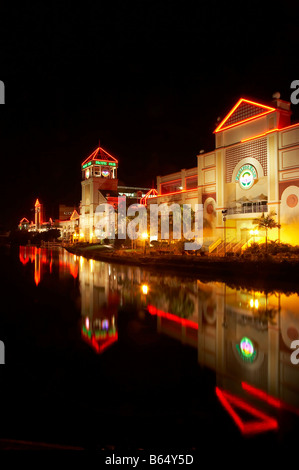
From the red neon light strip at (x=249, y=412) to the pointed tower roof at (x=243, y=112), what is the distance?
27173 mm

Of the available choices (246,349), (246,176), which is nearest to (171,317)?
(246,349)

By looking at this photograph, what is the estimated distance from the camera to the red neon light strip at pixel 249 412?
390 centimetres

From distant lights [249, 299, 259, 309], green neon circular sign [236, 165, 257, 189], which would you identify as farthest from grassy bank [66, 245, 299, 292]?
green neon circular sign [236, 165, 257, 189]

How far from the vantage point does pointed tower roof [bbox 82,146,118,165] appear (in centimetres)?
7725

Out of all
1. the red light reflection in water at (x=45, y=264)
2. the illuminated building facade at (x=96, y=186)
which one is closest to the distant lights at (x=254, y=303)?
the red light reflection in water at (x=45, y=264)

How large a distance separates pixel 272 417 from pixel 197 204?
105ft

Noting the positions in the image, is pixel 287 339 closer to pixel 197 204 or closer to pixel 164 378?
pixel 164 378

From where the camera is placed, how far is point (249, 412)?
168 inches

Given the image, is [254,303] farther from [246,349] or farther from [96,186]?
[96,186]

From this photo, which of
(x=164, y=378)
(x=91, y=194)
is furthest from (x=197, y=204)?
(x=91, y=194)

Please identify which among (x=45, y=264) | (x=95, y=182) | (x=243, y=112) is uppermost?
(x=95, y=182)

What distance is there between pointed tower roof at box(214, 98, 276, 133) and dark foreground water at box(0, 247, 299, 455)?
22.3 metres

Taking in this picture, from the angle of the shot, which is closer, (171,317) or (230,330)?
(230,330)

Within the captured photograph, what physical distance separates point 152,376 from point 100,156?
250ft
